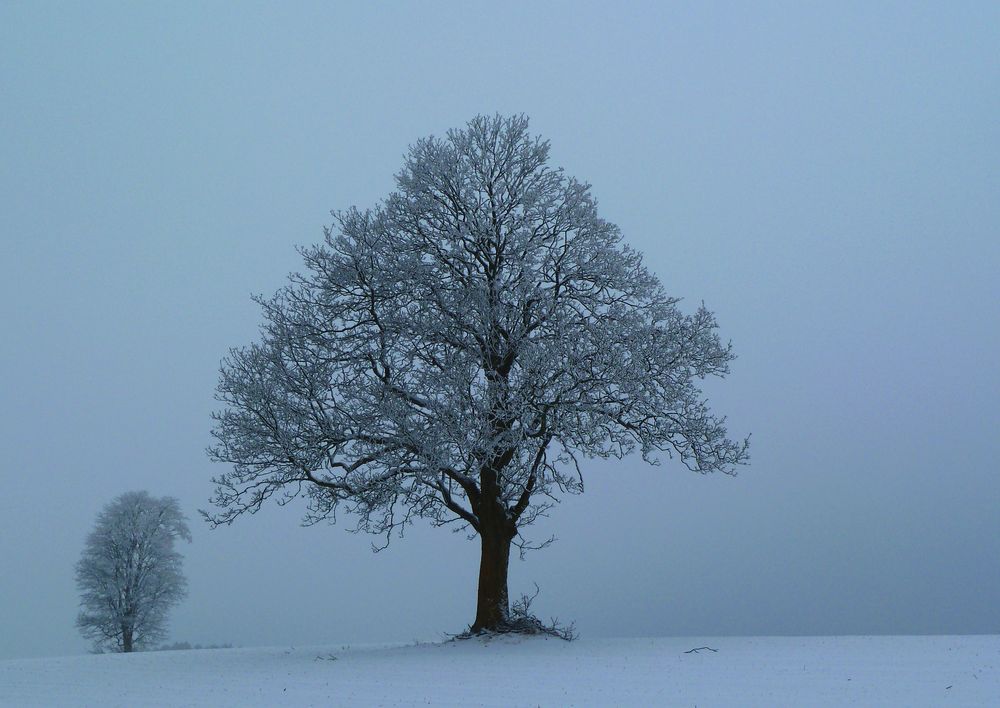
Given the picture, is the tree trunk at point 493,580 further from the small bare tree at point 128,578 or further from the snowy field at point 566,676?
the small bare tree at point 128,578

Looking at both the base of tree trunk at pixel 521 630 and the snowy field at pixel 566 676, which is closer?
the snowy field at pixel 566 676

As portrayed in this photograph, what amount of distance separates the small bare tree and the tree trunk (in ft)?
53.6

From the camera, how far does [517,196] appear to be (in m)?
17.1

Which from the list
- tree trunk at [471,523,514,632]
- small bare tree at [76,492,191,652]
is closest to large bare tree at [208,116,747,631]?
tree trunk at [471,523,514,632]

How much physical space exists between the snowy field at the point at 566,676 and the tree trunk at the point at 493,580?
1.91ft

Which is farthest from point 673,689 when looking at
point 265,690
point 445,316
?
point 445,316

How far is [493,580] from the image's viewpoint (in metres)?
16.7

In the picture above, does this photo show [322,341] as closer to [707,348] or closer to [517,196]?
[517,196]

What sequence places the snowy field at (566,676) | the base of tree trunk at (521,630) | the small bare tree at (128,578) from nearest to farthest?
the snowy field at (566,676), the base of tree trunk at (521,630), the small bare tree at (128,578)

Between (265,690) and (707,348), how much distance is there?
10383 mm

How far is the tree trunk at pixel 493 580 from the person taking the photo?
16562 mm

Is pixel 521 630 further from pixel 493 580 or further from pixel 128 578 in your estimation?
pixel 128 578

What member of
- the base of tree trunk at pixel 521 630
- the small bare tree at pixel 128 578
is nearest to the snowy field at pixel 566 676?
the base of tree trunk at pixel 521 630

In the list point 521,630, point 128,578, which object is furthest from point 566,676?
point 128,578
